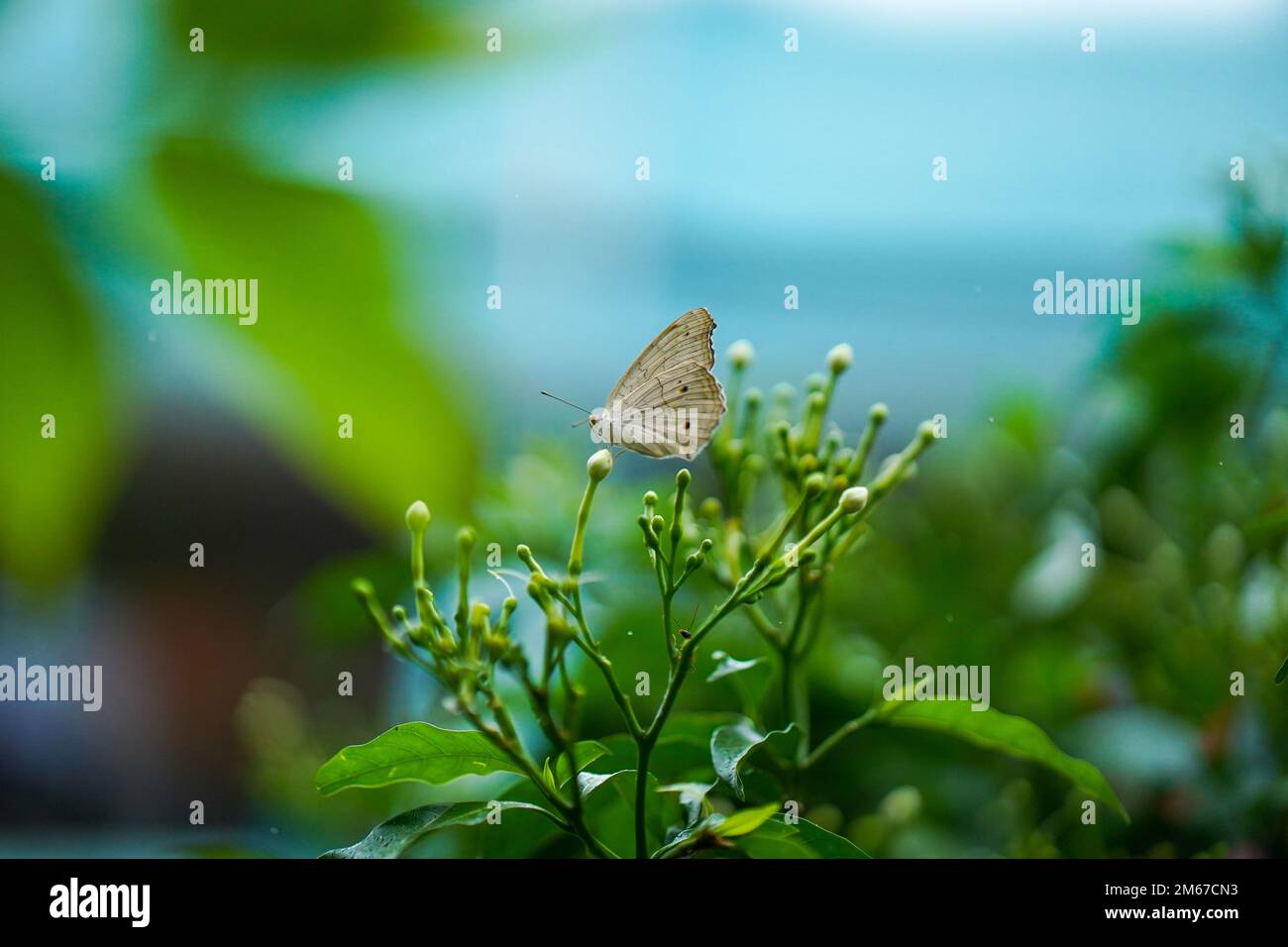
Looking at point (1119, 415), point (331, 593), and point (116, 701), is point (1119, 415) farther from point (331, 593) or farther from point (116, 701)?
point (116, 701)

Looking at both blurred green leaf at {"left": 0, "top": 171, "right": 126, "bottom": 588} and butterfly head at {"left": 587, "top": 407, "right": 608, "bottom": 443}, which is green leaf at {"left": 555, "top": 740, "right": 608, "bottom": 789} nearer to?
butterfly head at {"left": 587, "top": 407, "right": 608, "bottom": 443}

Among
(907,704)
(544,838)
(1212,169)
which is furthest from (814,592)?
(1212,169)

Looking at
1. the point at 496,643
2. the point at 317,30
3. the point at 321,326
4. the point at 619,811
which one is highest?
the point at 317,30

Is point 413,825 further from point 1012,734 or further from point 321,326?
point 321,326

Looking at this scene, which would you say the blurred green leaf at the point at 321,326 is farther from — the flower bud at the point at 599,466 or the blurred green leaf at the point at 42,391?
the flower bud at the point at 599,466

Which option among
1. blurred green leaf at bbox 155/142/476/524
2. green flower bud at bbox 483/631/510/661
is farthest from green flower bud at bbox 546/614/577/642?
blurred green leaf at bbox 155/142/476/524

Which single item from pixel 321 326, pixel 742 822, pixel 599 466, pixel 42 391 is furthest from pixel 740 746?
pixel 42 391
